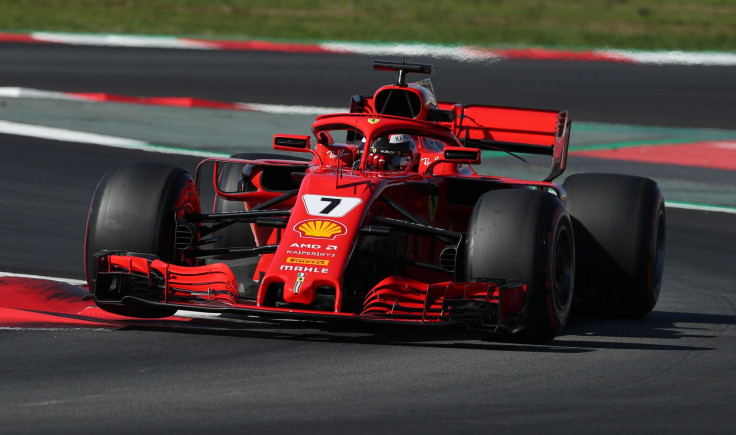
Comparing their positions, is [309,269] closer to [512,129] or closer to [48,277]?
[48,277]

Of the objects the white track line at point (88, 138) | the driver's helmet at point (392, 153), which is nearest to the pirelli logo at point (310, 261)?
the driver's helmet at point (392, 153)

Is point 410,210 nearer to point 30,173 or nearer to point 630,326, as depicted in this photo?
point 630,326

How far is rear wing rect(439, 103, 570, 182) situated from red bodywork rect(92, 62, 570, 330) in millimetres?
827

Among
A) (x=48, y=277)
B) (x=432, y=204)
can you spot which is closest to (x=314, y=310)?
(x=432, y=204)

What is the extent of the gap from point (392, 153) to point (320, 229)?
55.0 inches

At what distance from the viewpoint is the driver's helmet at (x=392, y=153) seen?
9266 mm

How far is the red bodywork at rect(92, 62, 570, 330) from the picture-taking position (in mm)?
7781

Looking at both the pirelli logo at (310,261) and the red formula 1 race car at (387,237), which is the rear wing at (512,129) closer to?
the red formula 1 race car at (387,237)

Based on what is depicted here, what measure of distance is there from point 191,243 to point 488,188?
80.1 inches

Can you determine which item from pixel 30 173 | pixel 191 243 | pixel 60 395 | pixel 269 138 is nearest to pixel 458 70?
pixel 269 138

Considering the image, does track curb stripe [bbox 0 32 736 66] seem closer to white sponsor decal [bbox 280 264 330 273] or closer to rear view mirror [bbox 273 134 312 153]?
rear view mirror [bbox 273 134 312 153]

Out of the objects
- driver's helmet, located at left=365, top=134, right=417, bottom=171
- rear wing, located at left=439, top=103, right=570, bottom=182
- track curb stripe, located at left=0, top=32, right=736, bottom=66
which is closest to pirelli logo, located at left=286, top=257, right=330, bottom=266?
driver's helmet, located at left=365, top=134, right=417, bottom=171

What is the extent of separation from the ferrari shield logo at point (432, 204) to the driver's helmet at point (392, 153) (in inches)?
12.5

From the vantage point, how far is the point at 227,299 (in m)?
7.83
